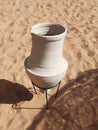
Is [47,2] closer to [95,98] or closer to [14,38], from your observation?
[14,38]

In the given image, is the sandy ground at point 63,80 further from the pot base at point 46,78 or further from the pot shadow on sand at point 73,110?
the pot base at point 46,78

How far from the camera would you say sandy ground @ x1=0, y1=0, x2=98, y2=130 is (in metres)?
3.06

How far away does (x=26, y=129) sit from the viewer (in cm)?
296

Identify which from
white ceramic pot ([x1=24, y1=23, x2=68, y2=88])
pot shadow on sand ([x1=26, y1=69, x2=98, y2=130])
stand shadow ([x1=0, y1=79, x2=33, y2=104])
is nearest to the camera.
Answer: white ceramic pot ([x1=24, y1=23, x2=68, y2=88])

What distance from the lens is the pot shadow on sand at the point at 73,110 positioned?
2.99 metres

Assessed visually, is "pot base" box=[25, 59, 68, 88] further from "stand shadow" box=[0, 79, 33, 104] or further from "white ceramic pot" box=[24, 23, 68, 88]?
"stand shadow" box=[0, 79, 33, 104]

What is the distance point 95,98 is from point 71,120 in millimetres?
474

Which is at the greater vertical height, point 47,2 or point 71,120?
point 71,120

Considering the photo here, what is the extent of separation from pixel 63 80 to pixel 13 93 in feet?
2.29

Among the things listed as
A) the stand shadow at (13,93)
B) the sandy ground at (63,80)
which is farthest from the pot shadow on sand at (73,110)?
the stand shadow at (13,93)

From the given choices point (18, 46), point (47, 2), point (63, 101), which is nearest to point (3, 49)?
point (18, 46)

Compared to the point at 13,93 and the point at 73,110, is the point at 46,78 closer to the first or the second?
the point at 73,110

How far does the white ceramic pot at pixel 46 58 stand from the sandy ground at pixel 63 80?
40 centimetres

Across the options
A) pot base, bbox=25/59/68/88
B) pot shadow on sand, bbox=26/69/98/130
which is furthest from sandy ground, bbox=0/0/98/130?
pot base, bbox=25/59/68/88
